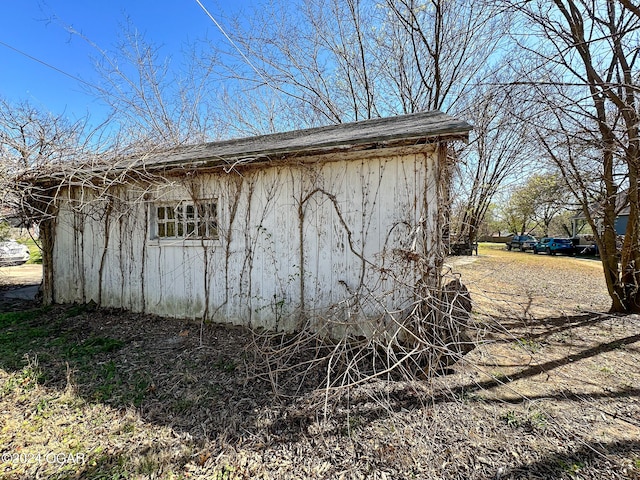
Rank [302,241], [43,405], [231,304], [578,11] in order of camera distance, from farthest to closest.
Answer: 1. [578,11]
2. [231,304]
3. [302,241]
4. [43,405]

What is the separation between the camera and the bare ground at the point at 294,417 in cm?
219

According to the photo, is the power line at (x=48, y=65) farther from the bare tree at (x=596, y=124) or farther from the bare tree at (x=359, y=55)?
the bare tree at (x=596, y=124)

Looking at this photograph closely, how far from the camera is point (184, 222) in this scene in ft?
16.8

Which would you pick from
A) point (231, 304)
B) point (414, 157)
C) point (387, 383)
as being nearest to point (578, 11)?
point (414, 157)

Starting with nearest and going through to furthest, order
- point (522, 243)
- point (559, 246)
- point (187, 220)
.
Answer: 1. point (187, 220)
2. point (559, 246)
3. point (522, 243)

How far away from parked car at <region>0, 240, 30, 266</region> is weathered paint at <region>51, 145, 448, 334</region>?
9115mm

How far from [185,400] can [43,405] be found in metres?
1.29

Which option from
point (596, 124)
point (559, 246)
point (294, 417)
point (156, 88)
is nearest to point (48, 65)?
point (156, 88)

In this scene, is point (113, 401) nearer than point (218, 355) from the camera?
Yes

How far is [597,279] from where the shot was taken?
34.3 ft

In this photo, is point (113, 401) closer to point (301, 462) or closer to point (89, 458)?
point (89, 458)

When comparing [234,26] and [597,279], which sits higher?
[234,26]

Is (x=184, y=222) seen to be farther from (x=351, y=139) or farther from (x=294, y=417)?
(x=294, y=417)

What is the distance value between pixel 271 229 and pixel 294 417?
2.61 m
